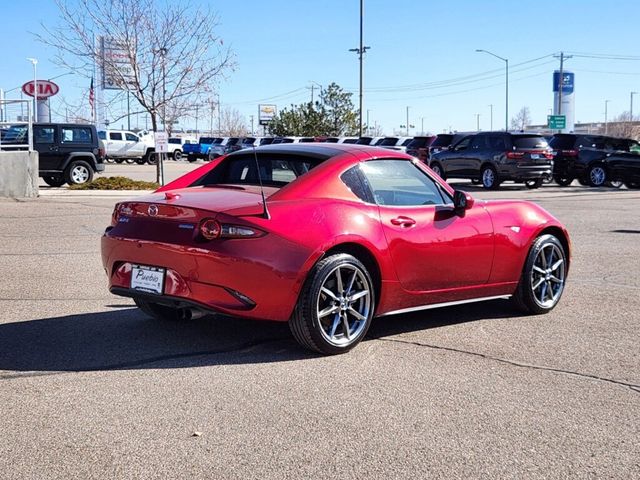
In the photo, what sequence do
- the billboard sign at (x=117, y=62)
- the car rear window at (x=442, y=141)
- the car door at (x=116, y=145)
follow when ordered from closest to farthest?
the billboard sign at (x=117, y=62) → the car rear window at (x=442, y=141) → the car door at (x=116, y=145)

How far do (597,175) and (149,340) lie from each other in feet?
79.7

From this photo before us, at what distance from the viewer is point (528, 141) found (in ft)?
85.8

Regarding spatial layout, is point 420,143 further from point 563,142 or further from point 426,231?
point 426,231

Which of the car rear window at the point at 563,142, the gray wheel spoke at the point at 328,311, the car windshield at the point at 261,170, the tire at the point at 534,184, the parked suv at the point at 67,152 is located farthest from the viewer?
the car rear window at the point at 563,142

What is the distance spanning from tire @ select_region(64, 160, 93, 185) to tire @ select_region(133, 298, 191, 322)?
57.4 feet

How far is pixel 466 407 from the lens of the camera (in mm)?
4652

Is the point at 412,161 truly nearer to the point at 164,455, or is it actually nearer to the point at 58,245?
the point at 164,455

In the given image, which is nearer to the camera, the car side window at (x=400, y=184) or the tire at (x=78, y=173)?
the car side window at (x=400, y=184)

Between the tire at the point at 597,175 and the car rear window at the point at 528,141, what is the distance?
2.60 meters

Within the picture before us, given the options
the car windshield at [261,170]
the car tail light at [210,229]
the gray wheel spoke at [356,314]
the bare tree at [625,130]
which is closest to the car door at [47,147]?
the car windshield at [261,170]

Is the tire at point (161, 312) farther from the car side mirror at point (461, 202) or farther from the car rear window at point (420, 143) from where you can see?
the car rear window at point (420, 143)

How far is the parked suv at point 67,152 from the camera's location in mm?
23141

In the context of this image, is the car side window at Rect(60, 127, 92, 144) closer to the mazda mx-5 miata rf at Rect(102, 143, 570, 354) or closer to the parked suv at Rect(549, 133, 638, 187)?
the parked suv at Rect(549, 133, 638, 187)

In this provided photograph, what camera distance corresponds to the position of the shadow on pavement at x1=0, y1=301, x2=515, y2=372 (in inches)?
216
